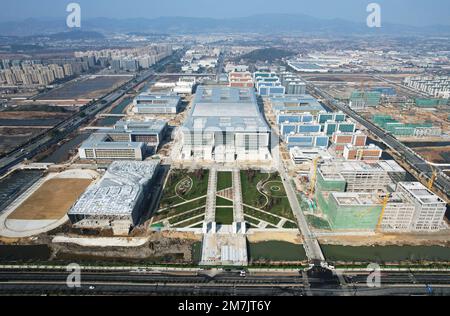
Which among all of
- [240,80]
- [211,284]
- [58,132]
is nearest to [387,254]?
[211,284]

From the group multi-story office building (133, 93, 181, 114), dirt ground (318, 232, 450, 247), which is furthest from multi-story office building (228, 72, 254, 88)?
dirt ground (318, 232, 450, 247)

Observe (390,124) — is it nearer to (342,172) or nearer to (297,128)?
(297,128)

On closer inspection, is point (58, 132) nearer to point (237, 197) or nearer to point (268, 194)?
point (237, 197)

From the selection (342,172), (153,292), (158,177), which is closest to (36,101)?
(158,177)

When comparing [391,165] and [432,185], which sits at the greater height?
[391,165]

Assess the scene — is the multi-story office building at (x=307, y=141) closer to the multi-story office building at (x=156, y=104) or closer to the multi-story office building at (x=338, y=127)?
the multi-story office building at (x=338, y=127)

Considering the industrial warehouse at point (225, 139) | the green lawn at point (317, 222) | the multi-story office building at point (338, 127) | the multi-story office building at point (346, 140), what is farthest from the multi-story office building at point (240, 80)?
the green lawn at point (317, 222)
